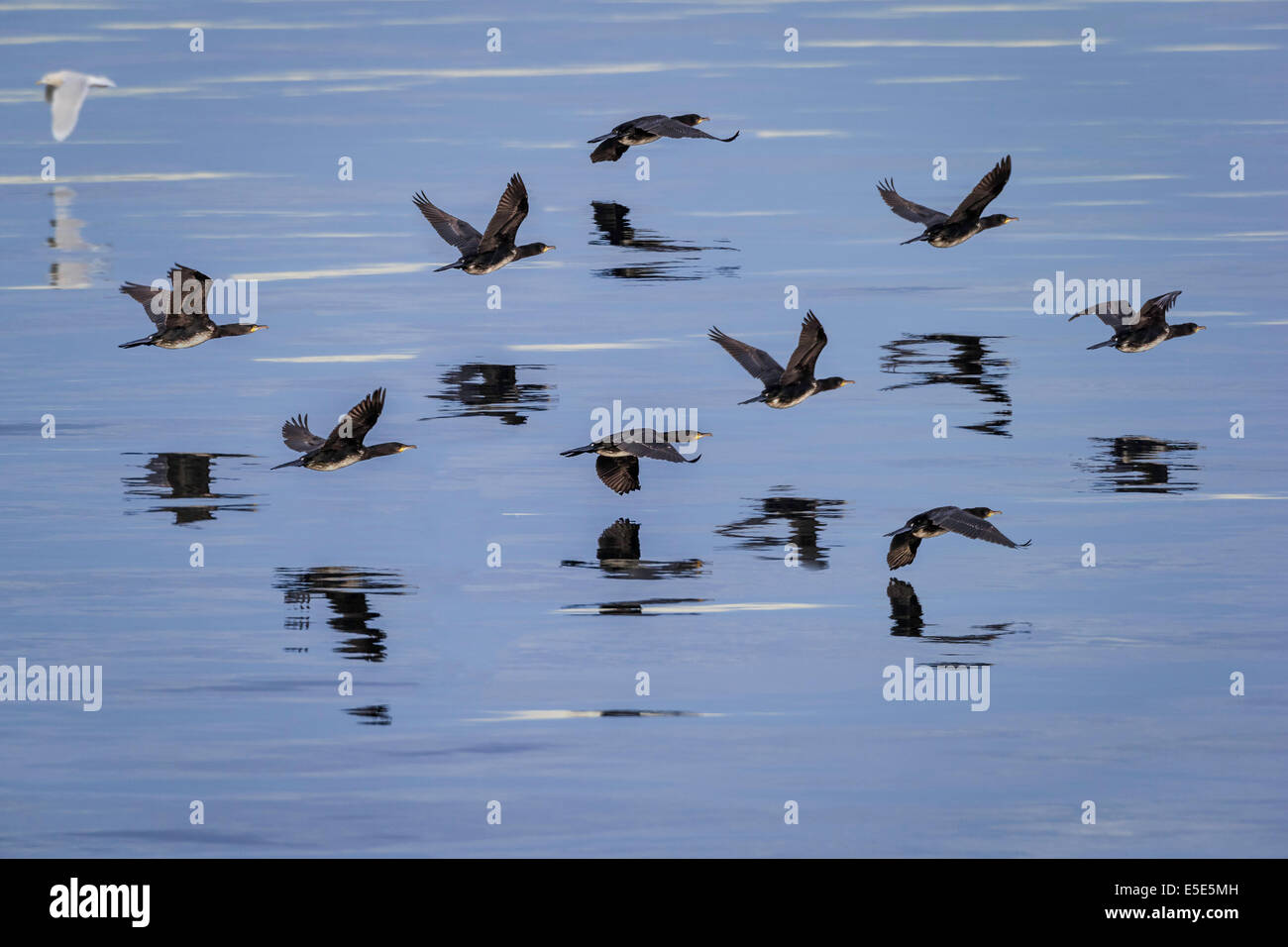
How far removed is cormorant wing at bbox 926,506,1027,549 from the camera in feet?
65.9

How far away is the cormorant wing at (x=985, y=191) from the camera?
2884 centimetres

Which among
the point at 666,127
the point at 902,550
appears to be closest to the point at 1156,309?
the point at 666,127

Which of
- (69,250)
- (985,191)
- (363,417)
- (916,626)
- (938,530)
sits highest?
(69,250)

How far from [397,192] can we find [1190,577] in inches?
841

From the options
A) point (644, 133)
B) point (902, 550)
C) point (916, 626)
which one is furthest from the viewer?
point (644, 133)

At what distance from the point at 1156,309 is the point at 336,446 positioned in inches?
376

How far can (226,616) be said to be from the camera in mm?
20125

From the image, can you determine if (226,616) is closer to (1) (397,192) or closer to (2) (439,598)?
(2) (439,598)

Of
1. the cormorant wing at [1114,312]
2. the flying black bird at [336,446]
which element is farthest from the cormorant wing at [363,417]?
the cormorant wing at [1114,312]

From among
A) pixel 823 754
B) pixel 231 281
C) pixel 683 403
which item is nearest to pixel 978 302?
pixel 683 403

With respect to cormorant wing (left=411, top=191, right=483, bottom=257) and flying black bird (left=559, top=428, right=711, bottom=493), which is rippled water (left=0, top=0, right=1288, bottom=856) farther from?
cormorant wing (left=411, top=191, right=483, bottom=257)

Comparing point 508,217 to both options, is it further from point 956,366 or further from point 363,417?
point 363,417

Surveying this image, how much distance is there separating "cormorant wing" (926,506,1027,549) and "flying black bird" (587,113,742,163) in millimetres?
12786

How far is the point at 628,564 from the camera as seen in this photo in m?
21.6
